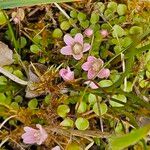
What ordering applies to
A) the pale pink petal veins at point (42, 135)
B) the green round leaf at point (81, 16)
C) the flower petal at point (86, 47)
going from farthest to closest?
the green round leaf at point (81, 16) < the flower petal at point (86, 47) < the pale pink petal veins at point (42, 135)

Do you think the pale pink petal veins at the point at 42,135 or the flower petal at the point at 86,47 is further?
the flower petal at the point at 86,47

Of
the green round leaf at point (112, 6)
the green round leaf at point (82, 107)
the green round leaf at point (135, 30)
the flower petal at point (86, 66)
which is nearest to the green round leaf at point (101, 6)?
the green round leaf at point (112, 6)

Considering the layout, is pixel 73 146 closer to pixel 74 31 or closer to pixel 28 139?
pixel 28 139

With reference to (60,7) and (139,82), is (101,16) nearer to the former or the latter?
(60,7)

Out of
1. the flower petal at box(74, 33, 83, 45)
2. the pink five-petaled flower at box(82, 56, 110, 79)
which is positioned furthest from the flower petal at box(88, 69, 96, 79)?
the flower petal at box(74, 33, 83, 45)

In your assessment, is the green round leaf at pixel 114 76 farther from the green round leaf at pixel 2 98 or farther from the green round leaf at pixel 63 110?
the green round leaf at pixel 2 98

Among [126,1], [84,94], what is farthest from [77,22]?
[84,94]

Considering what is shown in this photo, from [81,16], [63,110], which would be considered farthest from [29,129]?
[81,16]

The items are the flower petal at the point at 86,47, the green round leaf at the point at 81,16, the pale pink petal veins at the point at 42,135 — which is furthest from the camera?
the green round leaf at the point at 81,16

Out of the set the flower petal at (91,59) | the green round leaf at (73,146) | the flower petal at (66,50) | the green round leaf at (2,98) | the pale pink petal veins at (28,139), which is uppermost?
the flower petal at (66,50)
